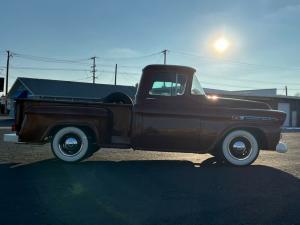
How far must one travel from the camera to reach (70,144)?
8.29 meters

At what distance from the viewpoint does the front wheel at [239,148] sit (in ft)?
27.7

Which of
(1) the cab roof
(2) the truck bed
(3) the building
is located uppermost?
(3) the building

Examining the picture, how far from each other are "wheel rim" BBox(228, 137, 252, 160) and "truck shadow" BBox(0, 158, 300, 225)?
52cm

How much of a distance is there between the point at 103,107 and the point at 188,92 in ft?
6.21

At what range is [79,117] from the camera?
8.10 metres

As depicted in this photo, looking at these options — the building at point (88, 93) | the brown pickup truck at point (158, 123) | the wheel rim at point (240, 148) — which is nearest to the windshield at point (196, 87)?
the brown pickup truck at point (158, 123)

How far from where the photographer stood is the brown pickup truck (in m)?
8.12

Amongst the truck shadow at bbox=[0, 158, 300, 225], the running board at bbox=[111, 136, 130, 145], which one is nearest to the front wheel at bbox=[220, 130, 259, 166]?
Result: the truck shadow at bbox=[0, 158, 300, 225]

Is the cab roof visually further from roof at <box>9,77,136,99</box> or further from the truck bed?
roof at <box>9,77,136,99</box>

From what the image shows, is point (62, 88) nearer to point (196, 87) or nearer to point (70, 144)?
point (70, 144)

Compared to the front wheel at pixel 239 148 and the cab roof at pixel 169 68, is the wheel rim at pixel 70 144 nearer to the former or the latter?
the cab roof at pixel 169 68

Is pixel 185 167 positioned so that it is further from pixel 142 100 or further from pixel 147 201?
pixel 147 201

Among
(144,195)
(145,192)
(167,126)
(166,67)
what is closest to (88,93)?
(166,67)

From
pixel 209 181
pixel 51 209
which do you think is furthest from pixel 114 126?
pixel 51 209
